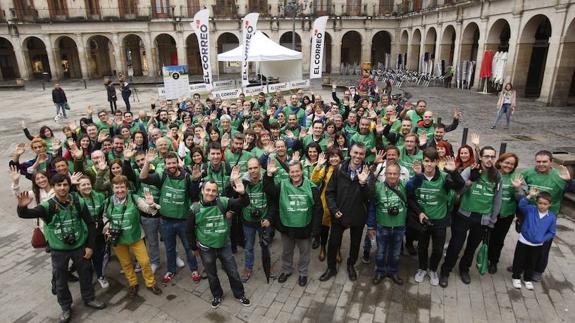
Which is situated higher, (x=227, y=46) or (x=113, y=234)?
(x=227, y=46)

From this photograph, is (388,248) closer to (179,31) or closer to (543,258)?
(543,258)

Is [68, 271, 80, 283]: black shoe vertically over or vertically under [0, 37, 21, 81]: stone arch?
under

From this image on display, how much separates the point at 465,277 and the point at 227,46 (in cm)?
3700

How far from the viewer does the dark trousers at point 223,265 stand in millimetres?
4457

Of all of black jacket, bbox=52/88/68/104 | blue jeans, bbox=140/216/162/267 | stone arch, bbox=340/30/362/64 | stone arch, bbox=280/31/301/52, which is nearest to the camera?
blue jeans, bbox=140/216/162/267

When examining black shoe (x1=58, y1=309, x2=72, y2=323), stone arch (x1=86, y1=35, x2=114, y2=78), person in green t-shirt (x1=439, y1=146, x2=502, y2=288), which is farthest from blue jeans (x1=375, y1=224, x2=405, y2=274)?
stone arch (x1=86, y1=35, x2=114, y2=78)

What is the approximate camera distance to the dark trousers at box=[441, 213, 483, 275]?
4.77 meters

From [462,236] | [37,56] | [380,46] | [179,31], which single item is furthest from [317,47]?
[37,56]

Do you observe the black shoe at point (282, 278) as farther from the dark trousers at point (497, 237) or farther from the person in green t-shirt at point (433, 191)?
the dark trousers at point (497, 237)

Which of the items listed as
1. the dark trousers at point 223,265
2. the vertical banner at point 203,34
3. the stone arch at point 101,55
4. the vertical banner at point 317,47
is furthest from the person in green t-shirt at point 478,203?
the stone arch at point 101,55

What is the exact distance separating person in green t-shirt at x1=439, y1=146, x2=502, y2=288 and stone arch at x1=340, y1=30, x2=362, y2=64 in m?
36.7

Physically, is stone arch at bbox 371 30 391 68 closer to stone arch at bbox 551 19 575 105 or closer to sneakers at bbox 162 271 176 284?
stone arch at bbox 551 19 575 105

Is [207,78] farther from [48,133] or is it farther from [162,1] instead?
[162,1]

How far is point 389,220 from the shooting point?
4.72m
